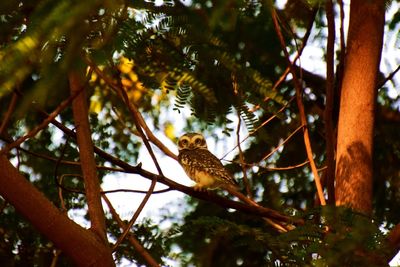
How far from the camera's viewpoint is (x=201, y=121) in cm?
367

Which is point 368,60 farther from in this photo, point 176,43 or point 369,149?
point 176,43

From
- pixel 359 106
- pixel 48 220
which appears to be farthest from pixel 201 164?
pixel 48 220

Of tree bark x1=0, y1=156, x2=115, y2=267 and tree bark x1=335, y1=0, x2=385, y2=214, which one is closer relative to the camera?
tree bark x1=0, y1=156, x2=115, y2=267

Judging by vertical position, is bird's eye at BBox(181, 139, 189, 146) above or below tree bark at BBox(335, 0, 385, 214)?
above

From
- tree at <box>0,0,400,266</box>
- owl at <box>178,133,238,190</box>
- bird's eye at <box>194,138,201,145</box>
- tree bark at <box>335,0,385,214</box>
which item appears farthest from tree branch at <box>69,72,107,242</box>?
bird's eye at <box>194,138,201,145</box>

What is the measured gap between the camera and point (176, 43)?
249cm

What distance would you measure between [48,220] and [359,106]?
171 centimetres

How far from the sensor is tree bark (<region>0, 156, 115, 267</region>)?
8.36 ft

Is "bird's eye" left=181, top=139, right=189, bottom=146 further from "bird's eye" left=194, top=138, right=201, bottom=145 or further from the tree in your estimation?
the tree

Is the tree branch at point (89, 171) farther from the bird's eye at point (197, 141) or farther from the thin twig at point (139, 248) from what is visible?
the bird's eye at point (197, 141)

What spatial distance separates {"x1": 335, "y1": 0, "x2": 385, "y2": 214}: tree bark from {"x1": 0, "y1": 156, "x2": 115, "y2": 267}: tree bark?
127 centimetres

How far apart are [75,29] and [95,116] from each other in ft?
10.5

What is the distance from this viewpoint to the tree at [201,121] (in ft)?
5.65

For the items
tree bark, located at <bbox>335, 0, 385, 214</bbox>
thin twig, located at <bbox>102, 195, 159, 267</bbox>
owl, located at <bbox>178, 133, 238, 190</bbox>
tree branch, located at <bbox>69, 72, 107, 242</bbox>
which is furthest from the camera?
owl, located at <bbox>178, 133, 238, 190</bbox>
